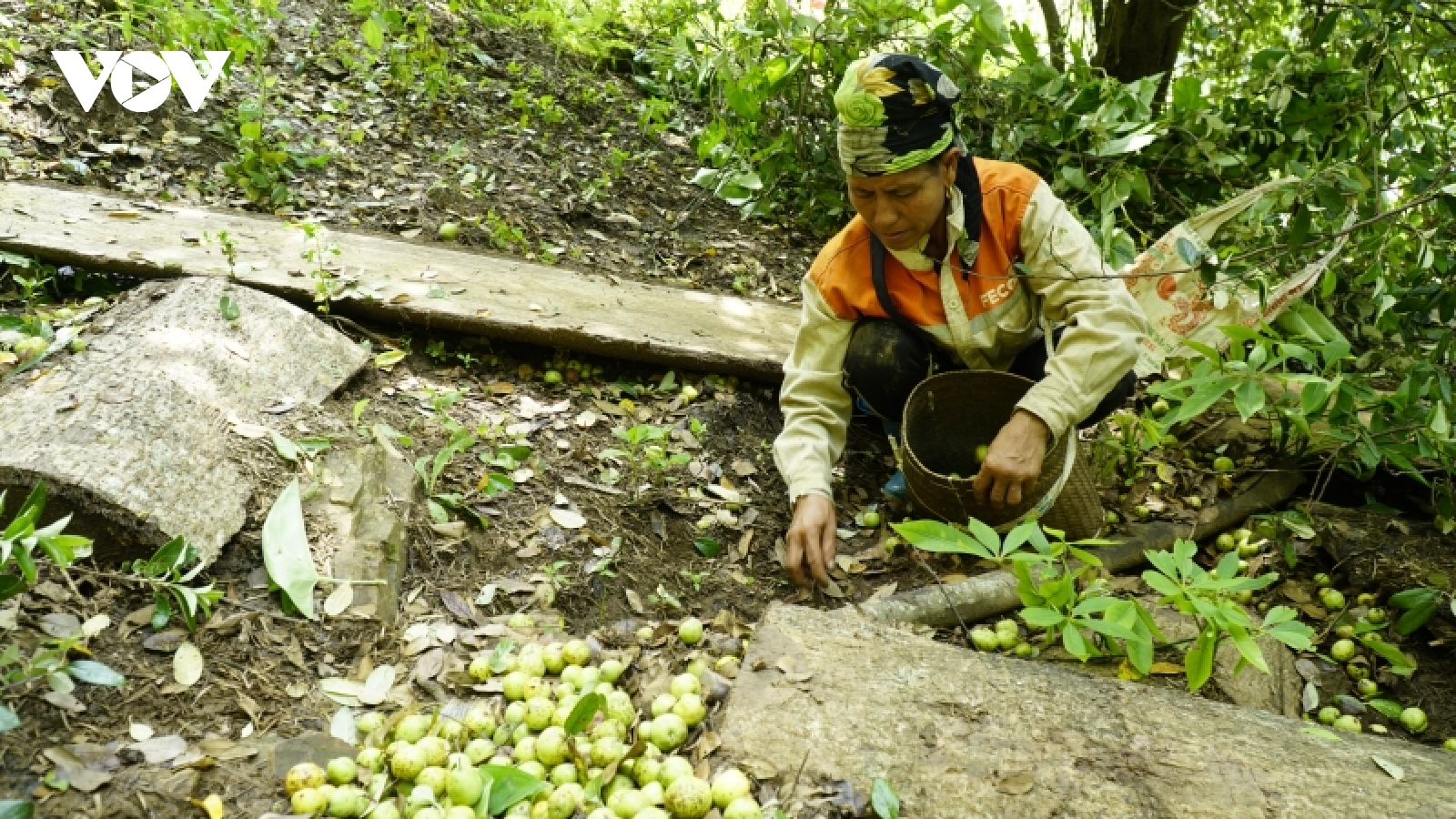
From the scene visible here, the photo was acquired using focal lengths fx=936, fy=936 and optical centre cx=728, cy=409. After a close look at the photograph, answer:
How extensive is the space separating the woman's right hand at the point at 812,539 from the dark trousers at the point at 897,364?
501mm

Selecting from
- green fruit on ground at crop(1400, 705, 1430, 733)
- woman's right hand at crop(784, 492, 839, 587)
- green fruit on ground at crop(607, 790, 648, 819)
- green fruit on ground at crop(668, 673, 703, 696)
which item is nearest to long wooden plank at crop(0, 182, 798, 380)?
woman's right hand at crop(784, 492, 839, 587)

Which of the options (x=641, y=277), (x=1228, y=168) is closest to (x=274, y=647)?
(x=641, y=277)

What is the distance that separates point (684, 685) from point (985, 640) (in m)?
0.97

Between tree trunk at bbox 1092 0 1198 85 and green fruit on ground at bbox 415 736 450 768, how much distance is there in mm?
4729

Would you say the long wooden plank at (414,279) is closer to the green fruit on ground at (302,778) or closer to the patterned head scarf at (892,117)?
the patterned head scarf at (892,117)

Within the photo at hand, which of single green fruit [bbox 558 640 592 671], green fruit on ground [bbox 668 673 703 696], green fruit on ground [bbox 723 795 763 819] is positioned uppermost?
green fruit on ground [bbox 723 795 763 819]

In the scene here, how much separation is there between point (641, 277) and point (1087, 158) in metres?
2.21

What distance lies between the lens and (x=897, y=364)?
3078 millimetres

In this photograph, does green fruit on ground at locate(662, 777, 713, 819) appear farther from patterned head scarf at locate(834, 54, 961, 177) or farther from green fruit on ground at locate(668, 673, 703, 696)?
patterned head scarf at locate(834, 54, 961, 177)

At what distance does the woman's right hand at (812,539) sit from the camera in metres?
2.79

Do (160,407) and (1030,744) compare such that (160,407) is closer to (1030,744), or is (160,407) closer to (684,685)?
(684,685)

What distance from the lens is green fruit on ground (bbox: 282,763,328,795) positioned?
1.85 metres

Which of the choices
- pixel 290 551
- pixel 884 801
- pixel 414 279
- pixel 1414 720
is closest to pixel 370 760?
pixel 290 551

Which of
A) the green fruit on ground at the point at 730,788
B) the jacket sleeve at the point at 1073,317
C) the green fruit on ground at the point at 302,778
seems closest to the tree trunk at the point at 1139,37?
the jacket sleeve at the point at 1073,317
